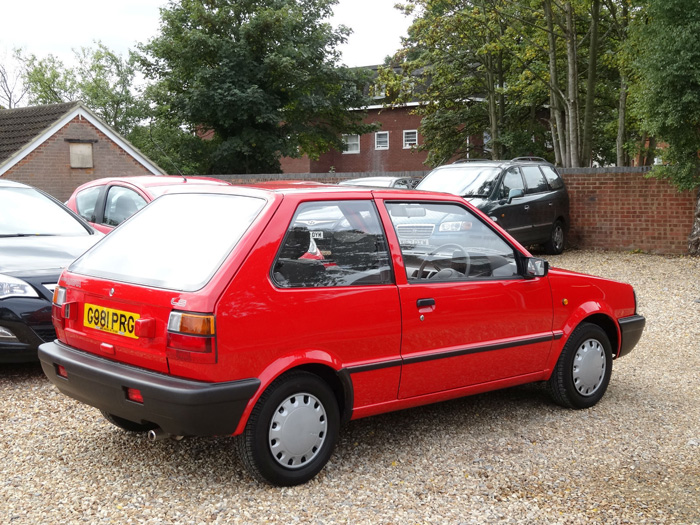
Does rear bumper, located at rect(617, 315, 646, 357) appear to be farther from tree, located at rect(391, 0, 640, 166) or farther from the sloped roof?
the sloped roof

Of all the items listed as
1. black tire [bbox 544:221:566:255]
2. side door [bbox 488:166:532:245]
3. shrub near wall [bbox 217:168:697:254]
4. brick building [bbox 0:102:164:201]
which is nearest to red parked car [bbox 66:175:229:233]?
side door [bbox 488:166:532:245]

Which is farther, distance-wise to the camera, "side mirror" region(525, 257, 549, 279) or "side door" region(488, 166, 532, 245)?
"side door" region(488, 166, 532, 245)

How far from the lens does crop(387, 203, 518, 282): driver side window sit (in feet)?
15.8

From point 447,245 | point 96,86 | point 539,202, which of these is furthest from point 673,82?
point 96,86

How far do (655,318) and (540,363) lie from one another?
16.1ft

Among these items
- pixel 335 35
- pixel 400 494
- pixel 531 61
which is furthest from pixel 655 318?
pixel 335 35

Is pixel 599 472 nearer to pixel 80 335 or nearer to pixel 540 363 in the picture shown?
pixel 540 363

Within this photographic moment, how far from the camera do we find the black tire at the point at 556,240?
16.2 metres

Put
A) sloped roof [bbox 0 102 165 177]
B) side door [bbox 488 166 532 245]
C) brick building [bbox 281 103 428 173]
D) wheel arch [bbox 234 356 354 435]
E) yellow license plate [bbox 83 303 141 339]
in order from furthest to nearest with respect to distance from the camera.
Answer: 1. brick building [bbox 281 103 428 173]
2. sloped roof [bbox 0 102 165 177]
3. side door [bbox 488 166 532 245]
4. yellow license plate [bbox 83 303 141 339]
5. wheel arch [bbox 234 356 354 435]

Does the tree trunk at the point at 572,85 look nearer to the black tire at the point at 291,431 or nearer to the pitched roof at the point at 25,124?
the black tire at the point at 291,431

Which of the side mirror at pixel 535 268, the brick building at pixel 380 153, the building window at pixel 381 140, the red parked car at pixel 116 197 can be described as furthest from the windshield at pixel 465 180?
the building window at pixel 381 140

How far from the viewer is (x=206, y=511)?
3.91 m

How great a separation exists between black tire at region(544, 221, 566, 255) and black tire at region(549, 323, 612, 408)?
1051 cm

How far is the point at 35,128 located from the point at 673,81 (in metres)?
24.0
